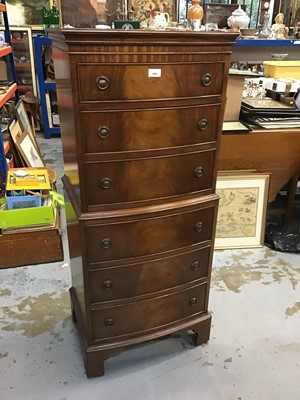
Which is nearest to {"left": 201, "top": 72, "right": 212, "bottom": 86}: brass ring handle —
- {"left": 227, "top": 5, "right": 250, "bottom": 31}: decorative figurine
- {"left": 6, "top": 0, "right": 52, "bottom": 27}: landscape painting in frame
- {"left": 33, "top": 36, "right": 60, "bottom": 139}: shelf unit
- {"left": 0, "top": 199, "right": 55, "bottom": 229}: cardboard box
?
{"left": 0, "top": 199, "right": 55, "bottom": 229}: cardboard box

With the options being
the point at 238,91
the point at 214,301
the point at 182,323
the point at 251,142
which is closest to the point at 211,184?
the point at 182,323

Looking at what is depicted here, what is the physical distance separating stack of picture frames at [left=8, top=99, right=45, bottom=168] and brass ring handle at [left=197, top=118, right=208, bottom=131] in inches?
76.5

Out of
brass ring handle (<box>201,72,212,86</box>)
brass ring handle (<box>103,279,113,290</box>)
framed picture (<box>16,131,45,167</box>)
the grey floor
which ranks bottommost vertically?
the grey floor

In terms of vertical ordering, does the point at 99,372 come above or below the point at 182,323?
below

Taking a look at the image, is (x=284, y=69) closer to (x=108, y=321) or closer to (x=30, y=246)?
(x=30, y=246)

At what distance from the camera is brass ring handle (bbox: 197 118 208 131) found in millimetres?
1269

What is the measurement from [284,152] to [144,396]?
1645 mm

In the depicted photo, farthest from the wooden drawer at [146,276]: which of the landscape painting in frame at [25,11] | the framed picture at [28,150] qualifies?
the landscape painting in frame at [25,11]

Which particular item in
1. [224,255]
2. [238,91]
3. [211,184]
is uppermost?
[238,91]

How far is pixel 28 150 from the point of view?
302 centimetres

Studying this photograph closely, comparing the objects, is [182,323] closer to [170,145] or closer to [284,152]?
[170,145]

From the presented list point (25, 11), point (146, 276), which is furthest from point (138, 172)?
point (25, 11)

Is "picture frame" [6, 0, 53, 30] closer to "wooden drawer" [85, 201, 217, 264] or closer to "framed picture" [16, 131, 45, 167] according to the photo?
"framed picture" [16, 131, 45, 167]

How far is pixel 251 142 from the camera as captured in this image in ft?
7.61
